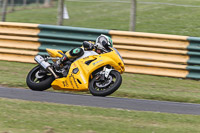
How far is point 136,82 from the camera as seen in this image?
9.05m

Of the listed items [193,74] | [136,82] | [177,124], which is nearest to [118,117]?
[177,124]

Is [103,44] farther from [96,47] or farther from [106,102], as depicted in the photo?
[106,102]

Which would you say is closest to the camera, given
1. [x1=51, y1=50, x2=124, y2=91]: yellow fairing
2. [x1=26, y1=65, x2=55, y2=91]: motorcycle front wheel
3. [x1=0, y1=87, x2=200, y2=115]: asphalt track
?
[x1=0, y1=87, x2=200, y2=115]: asphalt track

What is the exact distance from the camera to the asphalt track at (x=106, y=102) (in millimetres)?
6418

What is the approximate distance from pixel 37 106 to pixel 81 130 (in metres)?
1.39

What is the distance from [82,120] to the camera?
5254 mm

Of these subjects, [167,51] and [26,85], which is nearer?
[26,85]

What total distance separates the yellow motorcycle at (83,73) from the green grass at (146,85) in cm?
70

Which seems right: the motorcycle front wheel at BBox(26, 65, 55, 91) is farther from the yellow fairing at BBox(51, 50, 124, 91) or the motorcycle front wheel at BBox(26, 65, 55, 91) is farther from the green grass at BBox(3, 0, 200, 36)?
the green grass at BBox(3, 0, 200, 36)

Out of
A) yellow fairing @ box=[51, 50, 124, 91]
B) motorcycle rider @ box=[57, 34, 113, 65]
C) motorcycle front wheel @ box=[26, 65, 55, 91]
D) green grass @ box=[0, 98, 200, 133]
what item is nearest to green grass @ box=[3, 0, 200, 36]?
motorcycle rider @ box=[57, 34, 113, 65]

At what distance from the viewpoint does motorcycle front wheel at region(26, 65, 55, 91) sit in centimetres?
753

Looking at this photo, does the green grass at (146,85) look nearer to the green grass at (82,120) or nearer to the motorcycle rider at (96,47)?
the motorcycle rider at (96,47)

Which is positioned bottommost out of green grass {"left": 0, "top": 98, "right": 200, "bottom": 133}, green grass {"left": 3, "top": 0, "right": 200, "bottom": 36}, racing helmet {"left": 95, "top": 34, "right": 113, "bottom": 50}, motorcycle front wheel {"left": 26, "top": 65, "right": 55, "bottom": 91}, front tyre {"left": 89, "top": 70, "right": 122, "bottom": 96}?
green grass {"left": 3, "top": 0, "right": 200, "bottom": 36}

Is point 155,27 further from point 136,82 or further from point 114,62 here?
point 114,62
